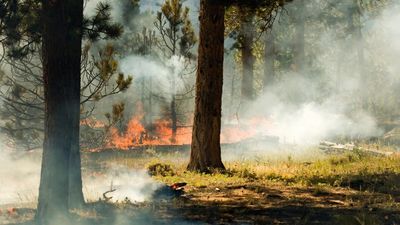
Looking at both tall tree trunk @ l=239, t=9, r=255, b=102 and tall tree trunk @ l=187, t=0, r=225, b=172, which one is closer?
tall tree trunk @ l=187, t=0, r=225, b=172

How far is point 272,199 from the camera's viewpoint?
781cm

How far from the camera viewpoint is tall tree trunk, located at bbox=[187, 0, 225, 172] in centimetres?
1120

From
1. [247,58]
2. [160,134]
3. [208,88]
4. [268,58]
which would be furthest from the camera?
[268,58]

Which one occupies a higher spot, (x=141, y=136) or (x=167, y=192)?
(x=141, y=136)

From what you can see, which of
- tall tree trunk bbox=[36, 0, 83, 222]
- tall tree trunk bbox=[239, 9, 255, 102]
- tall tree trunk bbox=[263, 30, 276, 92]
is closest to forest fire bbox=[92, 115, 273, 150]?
tall tree trunk bbox=[239, 9, 255, 102]

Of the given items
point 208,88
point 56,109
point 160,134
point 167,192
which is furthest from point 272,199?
point 160,134

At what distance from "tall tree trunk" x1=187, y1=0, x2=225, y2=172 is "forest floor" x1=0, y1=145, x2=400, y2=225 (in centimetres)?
49

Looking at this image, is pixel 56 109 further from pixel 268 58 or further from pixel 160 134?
pixel 268 58

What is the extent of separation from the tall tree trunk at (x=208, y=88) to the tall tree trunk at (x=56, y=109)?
15.4ft

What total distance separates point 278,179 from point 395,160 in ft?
12.5

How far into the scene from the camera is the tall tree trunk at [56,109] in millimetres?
6699

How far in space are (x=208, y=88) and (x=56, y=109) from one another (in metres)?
4.97

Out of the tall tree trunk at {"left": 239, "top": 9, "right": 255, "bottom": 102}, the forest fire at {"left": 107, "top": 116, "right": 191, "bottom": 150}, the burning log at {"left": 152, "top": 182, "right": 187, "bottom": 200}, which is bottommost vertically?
the burning log at {"left": 152, "top": 182, "right": 187, "bottom": 200}

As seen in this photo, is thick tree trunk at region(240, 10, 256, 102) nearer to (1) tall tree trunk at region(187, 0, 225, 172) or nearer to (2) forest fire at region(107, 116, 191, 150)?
(2) forest fire at region(107, 116, 191, 150)
